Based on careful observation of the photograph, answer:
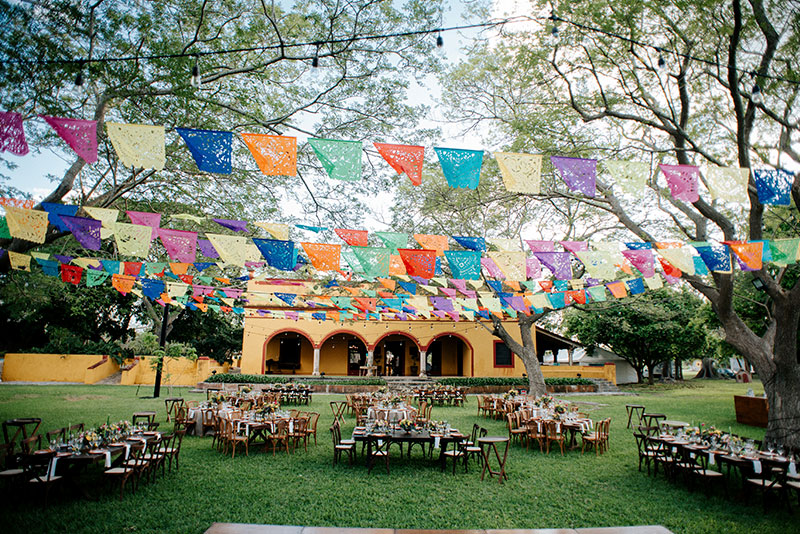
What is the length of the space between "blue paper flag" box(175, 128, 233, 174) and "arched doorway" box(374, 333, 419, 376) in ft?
66.1

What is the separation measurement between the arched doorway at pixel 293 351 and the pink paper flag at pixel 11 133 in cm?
1896

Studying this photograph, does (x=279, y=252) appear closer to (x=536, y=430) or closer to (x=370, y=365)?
(x=536, y=430)

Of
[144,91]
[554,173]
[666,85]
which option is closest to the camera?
[144,91]

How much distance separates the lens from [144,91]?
6629 mm

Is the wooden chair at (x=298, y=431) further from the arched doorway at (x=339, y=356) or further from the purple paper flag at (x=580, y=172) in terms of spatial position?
the arched doorway at (x=339, y=356)

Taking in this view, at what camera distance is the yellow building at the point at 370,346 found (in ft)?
69.3

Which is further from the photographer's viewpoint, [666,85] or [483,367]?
[483,367]

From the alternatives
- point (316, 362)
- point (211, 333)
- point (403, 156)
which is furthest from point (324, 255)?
point (211, 333)

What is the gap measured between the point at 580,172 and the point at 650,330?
74.5ft

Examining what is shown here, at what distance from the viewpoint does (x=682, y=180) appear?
5270 millimetres

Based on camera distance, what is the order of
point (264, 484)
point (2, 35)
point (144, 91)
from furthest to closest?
point (144, 91)
point (264, 484)
point (2, 35)

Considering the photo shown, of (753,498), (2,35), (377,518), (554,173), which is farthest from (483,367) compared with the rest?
(2,35)

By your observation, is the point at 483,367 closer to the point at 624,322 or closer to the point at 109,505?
the point at 624,322

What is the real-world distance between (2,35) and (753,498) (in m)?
11.5
